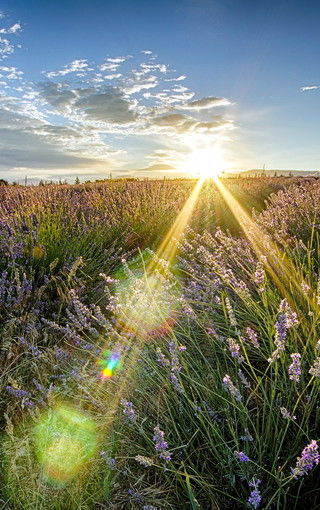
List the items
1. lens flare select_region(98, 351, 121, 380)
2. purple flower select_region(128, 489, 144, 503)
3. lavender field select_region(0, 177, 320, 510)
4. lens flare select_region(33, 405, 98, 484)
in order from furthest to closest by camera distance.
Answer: lens flare select_region(98, 351, 121, 380)
lens flare select_region(33, 405, 98, 484)
purple flower select_region(128, 489, 144, 503)
lavender field select_region(0, 177, 320, 510)

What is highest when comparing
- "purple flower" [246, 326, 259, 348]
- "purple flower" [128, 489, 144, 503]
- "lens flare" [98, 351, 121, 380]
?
"purple flower" [246, 326, 259, 348]

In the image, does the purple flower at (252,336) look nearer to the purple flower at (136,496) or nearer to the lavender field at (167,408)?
the lavender field at (167,408)

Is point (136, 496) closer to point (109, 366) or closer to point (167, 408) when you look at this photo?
point (167, 408)

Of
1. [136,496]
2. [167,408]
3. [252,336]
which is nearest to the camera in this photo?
[252,336]

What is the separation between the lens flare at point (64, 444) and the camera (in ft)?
5.87

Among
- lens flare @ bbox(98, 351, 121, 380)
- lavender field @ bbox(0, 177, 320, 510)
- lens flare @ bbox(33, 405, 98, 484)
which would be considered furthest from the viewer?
lens flare @ bbox(98, 351, 121, 380)

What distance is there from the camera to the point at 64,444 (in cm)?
188

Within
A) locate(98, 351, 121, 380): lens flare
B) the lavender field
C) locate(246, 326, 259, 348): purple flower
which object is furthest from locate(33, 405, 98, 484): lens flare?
locate(246, 326, 259, 348): purple flower

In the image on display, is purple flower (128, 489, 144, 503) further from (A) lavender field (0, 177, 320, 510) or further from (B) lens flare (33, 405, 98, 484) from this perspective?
(B) lens flare (33, 405, 98, 484)

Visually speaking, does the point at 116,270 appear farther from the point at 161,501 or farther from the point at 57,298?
the point at 161,501

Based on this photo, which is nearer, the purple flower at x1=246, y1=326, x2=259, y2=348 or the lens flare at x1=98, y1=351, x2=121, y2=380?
the purple flower at x1=246, y1=326, x2=259, y2=348

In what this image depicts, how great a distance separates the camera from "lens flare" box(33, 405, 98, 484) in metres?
1.79

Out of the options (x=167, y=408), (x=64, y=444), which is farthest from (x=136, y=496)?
(x=64, y=444)

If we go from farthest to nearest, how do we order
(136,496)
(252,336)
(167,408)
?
(167,408), (136,496), (252,336)
